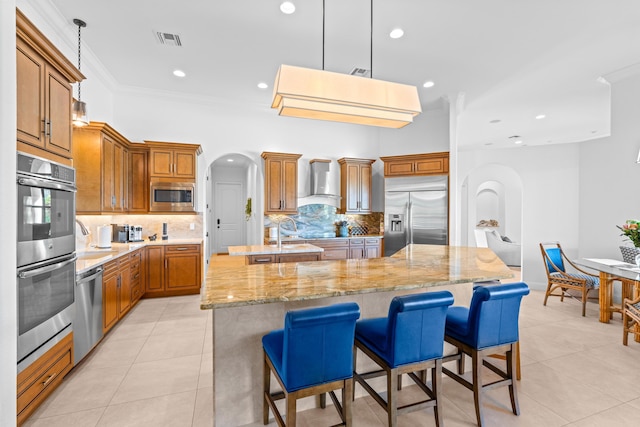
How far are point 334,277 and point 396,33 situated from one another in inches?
113

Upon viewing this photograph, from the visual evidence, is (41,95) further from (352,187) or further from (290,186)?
(352,187)

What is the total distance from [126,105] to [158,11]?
2.54 meters

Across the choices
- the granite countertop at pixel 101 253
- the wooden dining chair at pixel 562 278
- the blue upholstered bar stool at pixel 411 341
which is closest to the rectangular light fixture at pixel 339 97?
the blue upholstered bar stool at pixel 411 341

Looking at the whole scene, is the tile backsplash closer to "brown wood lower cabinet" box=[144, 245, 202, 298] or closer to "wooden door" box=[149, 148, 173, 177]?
"brown wood lower cabinet" box=[144, 245, 202, 298]

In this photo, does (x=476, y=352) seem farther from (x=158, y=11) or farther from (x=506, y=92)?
(x=506, y=92)

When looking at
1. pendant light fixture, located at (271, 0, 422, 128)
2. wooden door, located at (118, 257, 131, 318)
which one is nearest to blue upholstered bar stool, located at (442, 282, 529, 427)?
pendant light fixture, located at (271, 0, 422, 128)

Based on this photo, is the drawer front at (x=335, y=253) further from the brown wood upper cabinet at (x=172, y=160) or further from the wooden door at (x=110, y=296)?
the wooden door at (x=110, y=296)

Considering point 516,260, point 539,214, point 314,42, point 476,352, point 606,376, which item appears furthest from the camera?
point 516,260

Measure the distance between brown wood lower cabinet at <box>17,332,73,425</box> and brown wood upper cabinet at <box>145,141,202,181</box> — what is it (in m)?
2.99

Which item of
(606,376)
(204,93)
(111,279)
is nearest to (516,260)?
(606,376)

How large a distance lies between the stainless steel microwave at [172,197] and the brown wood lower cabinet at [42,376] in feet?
9.01

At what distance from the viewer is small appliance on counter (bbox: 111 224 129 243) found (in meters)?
4.75

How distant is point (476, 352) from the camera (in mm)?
1981

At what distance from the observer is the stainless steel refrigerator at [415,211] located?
5520 millimetres
